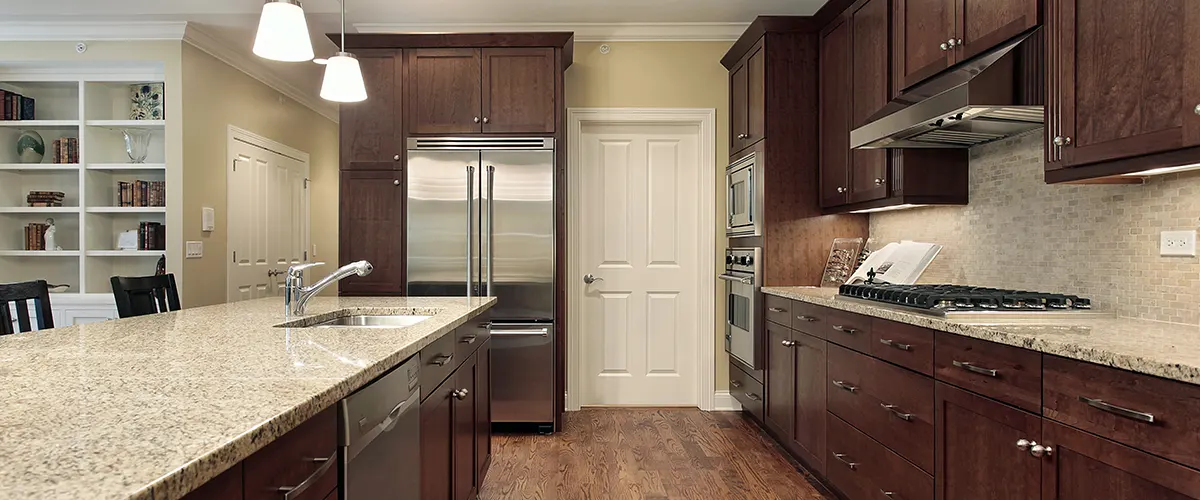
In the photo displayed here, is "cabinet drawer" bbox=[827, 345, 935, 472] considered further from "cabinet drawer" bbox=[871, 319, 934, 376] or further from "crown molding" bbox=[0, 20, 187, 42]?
"crown molding" bbox=[0, 20, 187, 42]

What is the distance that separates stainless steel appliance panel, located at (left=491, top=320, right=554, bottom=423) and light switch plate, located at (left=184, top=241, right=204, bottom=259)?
217 centimetres

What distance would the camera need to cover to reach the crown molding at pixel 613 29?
163 inches

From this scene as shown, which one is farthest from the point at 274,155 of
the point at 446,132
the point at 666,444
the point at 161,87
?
the point at 666,444

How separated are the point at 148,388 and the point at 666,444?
2870 mm

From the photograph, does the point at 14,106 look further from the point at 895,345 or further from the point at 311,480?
the point at 895,345

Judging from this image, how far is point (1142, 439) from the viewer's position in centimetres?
123

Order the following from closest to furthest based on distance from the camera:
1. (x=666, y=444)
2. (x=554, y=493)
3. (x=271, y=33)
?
(x=271, y=33) → (x=554, y=493) → (x=666, y=444)

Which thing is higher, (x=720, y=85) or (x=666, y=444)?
(x=720, y=85)

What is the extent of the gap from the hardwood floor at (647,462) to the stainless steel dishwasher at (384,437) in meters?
1.31

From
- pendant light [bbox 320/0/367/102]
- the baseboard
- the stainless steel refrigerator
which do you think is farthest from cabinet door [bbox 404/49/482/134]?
the baseboard

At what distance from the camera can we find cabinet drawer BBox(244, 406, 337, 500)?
2.75 feet

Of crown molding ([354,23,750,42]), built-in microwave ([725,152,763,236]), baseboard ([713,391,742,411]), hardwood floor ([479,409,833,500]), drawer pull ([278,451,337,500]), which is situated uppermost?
crown molding ([354,23,750,42])

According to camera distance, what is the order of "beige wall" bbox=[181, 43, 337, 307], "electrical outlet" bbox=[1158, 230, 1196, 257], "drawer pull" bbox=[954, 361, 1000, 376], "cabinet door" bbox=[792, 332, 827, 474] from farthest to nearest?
"beige wall" bbox=[181, 43, 337, 307], "cabinet door" bbox=[792, 332, 827, 474], "electrical outlet" bbox=[1158, 230, 1196, 257], "drawer pull" bbox=[954, 361, 1000, 376]

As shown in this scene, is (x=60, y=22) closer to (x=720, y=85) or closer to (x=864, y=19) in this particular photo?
(x=720, y=85)
